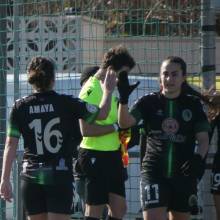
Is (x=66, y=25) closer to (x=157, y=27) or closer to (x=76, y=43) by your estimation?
(x=76, y=43)

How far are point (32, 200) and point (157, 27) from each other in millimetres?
2390

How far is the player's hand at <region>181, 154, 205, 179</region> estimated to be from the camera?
7348mm

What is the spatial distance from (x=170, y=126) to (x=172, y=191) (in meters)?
0.54

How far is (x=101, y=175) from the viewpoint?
313 inches

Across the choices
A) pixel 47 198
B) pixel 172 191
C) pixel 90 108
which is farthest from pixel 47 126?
pixel 172 191

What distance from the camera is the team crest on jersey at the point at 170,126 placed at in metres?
7.52

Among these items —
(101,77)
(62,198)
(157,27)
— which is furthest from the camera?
(157,27)

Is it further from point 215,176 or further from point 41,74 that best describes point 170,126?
point 41,74

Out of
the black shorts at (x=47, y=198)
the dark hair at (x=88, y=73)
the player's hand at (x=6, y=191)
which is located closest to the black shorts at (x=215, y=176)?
the dark hair at (x=88, y=73)

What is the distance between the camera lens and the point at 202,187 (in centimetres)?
840

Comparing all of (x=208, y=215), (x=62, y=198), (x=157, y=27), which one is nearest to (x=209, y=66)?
(x=157, y=27)

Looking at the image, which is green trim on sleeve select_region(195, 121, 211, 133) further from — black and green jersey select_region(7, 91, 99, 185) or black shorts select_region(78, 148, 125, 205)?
black and green jersey select_region(7, 91, 99, 185)

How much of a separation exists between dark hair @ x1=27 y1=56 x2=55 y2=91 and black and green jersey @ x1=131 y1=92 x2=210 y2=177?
81cm

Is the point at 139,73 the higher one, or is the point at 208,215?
the point at 139,73
